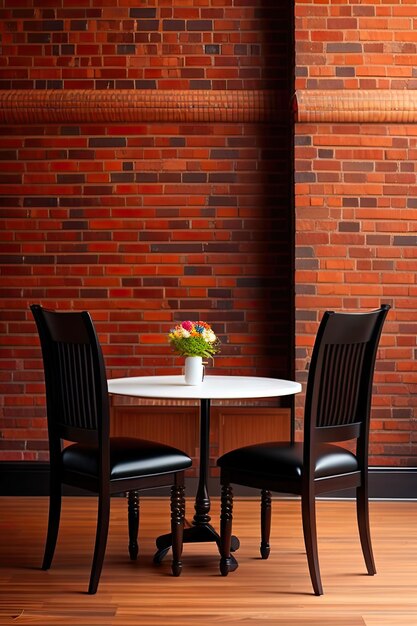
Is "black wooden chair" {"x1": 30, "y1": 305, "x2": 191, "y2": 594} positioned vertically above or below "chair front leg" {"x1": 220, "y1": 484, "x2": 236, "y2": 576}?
above

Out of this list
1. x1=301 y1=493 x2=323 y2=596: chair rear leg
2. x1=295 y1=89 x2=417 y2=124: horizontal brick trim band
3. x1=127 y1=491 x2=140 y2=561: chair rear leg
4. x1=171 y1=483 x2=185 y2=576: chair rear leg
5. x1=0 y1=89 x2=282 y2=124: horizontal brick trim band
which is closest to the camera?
x1=301 y1=493 x2=323 y2=596: chair rear leg

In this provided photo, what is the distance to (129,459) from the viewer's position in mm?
3447

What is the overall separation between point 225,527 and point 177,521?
0.69 feet

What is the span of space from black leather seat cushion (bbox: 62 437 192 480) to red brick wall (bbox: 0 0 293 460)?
1807 mm

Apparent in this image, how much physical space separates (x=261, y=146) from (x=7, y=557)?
292 centimetres

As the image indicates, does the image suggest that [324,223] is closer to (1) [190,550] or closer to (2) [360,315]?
(2) [360,315]

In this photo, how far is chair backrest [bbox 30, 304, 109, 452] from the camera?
3.40m

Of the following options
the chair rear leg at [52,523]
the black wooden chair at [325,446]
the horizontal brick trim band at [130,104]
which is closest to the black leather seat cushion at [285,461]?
the black wooden chair at [325,446]

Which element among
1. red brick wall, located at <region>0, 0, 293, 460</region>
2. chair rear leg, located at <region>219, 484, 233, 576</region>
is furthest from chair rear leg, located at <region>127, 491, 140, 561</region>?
red brick wall, located at <region>0, 0, 293, 460</region>

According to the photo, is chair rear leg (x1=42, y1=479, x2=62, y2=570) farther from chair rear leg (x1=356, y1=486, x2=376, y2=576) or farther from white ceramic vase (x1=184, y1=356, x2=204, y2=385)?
chair rear leg (x1=356, y1=486, x2=376, y2=576)

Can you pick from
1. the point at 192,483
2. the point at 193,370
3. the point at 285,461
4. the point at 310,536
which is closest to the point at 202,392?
the point at 193,370

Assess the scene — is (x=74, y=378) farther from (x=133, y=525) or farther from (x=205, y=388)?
(x=133, y=525)

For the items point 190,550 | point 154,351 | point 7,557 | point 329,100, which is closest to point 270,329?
point 154,351

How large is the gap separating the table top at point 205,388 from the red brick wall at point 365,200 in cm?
120
